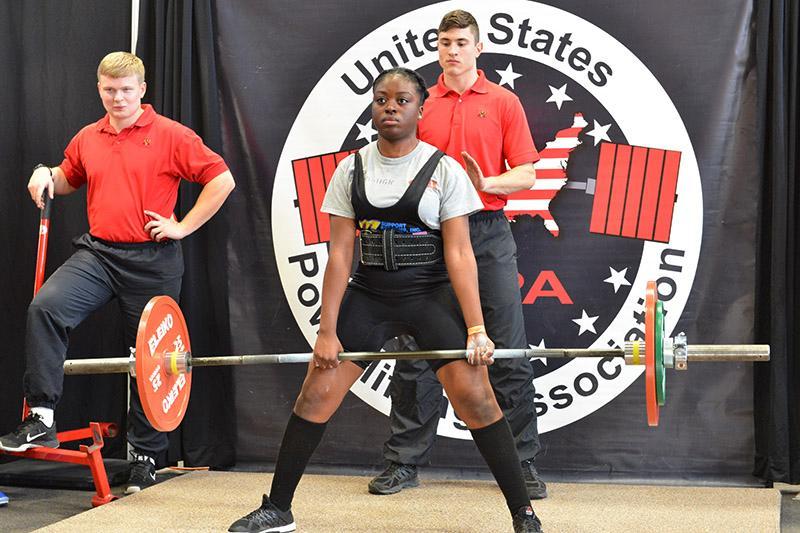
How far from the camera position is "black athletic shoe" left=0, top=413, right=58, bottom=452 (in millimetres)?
3656

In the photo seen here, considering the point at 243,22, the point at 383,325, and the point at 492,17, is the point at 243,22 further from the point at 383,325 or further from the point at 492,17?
the point at 383,325

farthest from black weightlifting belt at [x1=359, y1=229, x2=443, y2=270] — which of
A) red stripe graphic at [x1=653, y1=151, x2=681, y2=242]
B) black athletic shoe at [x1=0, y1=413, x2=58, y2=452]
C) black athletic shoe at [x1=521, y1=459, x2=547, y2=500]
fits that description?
black athletic shoe at [x1=0, y1=413, x2=58, y2=452]

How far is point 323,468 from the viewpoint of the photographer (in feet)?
14.6

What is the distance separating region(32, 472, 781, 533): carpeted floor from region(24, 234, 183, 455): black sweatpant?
43cm

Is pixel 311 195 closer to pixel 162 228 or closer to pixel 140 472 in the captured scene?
pixel 162 228

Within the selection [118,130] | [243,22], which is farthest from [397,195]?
[243,22]

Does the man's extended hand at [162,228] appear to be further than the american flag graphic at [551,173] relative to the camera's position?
No

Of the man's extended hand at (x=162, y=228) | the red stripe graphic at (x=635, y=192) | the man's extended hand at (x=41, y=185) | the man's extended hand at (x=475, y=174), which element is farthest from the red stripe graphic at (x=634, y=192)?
the man's extended hand at (x=41, y=185)

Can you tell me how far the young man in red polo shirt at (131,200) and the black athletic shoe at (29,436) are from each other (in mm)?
381

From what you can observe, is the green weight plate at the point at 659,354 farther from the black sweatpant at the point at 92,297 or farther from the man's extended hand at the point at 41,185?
the man's extended hand at the point at 41,185

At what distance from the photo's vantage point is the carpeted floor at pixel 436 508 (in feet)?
11.2

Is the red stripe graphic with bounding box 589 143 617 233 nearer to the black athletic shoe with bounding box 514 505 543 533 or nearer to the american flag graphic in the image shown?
the american flag graphic

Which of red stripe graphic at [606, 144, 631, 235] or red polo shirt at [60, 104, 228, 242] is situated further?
red stripe graphic at [606, 144, 631, 235]

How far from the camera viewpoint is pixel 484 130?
3834mm
